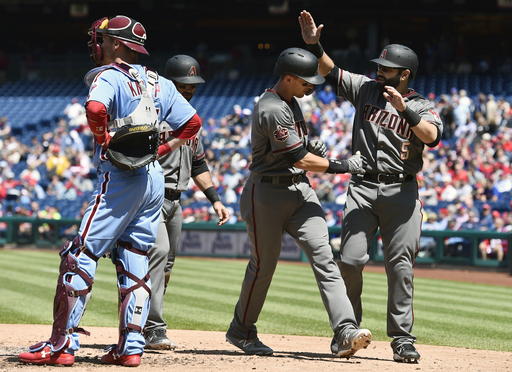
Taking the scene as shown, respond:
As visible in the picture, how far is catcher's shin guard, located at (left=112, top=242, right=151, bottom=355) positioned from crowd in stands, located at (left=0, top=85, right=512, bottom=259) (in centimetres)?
1114

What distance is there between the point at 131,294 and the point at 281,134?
1.35 m

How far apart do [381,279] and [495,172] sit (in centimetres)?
454

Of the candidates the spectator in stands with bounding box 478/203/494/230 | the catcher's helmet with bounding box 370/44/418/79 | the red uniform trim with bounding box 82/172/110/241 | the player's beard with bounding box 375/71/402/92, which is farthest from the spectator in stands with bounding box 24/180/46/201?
the red uniform trim with bounding box 82/172/110/241

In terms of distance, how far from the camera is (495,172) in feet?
49.7

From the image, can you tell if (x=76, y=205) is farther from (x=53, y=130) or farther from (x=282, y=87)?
(x=282, y=87)

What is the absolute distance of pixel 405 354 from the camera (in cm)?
443

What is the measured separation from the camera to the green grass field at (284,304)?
6445 mm

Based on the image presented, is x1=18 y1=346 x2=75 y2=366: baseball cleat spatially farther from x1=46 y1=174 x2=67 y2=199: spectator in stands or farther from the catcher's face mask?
x1=46 y1=174 x2=67 y2=199: spectator in stands

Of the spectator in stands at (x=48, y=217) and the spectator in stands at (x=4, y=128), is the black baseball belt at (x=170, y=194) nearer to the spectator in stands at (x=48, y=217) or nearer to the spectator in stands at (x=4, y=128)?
the spectator in stands at (x=48, y=217)

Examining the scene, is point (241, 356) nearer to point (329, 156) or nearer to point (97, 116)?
point (97, 116)

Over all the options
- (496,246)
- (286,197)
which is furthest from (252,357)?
(496,246)

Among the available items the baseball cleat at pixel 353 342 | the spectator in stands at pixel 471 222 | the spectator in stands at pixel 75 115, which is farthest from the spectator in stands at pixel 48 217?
the baseball cleat at pixel 353 342

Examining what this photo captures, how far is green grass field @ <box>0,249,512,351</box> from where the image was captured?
6445mm

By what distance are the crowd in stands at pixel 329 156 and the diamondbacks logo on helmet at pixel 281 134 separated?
1051 cm
